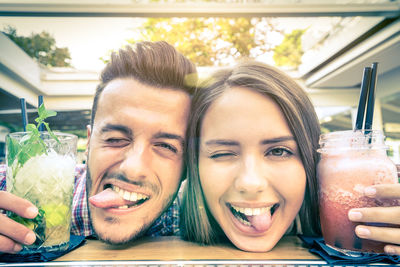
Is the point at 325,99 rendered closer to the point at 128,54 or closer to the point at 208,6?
the point at 208,6

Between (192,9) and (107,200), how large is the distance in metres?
0.73

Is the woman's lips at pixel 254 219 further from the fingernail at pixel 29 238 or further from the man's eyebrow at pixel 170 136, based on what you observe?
the fingernail at pixel 29 238

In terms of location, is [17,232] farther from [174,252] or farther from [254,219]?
[254,219]

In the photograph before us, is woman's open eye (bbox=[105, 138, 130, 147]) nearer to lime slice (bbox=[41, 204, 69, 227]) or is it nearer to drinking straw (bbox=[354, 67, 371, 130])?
lime slice (bbox=[41, 204, 69, 227])

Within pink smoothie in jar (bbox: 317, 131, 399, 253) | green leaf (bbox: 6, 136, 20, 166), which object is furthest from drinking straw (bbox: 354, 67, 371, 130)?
green leaf (bbox: 6, 136, 20, 166)

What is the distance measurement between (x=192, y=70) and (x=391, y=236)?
791 millimetres

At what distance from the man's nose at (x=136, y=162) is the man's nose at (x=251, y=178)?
29 cm

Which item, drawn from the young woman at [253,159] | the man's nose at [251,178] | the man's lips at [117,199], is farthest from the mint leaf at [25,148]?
the man's nose at [251,178]

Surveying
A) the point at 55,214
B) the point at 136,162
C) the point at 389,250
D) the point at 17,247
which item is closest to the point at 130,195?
the point at 136,162

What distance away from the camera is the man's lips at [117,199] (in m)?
0.90

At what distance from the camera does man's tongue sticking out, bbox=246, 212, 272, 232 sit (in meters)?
0.82

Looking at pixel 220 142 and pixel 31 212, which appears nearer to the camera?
pixel 31 212

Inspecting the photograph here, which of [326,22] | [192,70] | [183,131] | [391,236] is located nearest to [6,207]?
[183,131]

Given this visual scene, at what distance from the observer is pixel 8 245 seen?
74 cm
